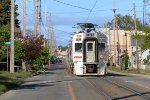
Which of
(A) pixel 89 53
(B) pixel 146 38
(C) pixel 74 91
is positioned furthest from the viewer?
(B) pixel 146 38

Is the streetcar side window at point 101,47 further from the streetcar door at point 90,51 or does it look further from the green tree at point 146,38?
the green tree at point 146,38

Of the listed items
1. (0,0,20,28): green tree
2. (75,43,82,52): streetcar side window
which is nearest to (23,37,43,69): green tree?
(75,43,82,52): streetcar side window

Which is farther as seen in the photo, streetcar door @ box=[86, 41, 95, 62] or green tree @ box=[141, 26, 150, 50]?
green tree @ box=[141, 26, 150, 50]

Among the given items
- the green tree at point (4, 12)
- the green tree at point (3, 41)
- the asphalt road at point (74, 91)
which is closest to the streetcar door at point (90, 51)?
the green tree at point (3, 41)

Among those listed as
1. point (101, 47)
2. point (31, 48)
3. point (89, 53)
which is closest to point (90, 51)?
point (89, 53)

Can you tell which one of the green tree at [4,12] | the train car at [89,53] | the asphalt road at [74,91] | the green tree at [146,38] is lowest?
the asphalt road at [74,91]

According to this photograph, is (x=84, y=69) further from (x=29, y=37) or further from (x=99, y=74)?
(x=29, y=37)

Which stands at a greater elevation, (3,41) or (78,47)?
(3,41)

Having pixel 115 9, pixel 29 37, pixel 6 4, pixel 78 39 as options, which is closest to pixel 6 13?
pixel 6 4

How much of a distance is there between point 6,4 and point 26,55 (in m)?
25.2

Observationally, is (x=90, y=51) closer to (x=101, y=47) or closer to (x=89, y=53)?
(x=89, y=53)

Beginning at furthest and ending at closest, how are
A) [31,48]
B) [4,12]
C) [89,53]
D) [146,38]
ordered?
[4,12] < [146,38] < [31,48] < [89,53]

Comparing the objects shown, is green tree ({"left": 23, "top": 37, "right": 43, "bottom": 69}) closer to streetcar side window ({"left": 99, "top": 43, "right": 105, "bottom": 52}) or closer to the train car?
the train car

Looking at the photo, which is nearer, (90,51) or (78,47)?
(90,51)
